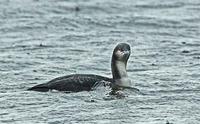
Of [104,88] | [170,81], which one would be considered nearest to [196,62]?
[170,81]

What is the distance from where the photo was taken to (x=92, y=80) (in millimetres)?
15828

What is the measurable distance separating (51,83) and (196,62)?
173 inches

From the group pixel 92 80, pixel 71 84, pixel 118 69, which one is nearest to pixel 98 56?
pixel 118 69

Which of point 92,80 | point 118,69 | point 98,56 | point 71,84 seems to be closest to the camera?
point 71,84

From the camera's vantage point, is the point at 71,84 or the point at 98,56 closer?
the point at 71,84

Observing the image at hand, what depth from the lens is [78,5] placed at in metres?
27.6

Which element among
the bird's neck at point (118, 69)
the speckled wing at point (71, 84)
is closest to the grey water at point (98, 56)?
the speckled wing at point (71, 84)

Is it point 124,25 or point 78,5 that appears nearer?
point 124,25

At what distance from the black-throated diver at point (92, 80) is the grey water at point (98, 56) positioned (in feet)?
0.68

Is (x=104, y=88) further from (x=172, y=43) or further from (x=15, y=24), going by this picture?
(x=15, y=24)

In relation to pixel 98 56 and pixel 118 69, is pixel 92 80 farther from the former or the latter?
pixel 98 56

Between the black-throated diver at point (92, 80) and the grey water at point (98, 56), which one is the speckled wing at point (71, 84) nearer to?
the black-throated diver at point (92, 80)

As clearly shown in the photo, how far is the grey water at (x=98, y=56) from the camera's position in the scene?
45.8 ft

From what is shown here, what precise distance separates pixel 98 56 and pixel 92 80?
4075 millimetres
